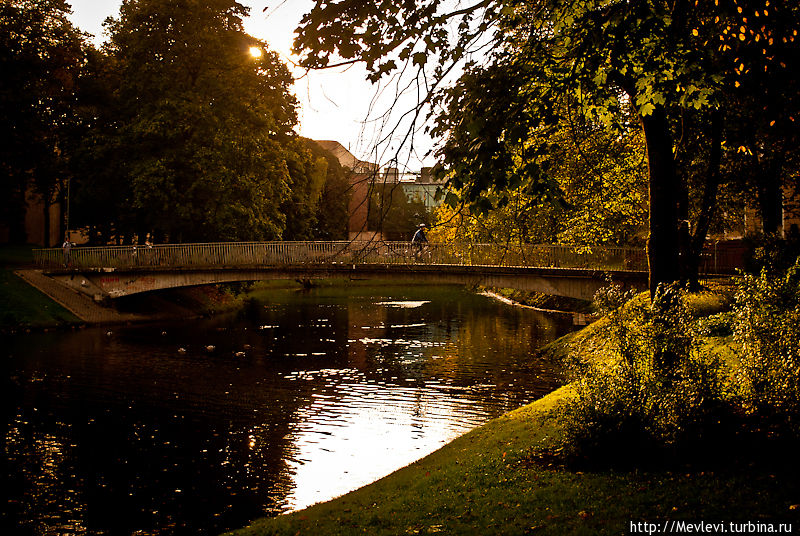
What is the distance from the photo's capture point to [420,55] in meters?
9.62

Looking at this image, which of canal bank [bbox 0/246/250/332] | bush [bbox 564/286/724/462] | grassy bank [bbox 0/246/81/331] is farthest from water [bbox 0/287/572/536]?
bush [bbox 564/286/724/462]

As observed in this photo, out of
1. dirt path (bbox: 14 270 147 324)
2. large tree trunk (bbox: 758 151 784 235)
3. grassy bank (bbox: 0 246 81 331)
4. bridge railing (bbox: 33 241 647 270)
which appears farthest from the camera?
dirt path (bbox: 14 270 147 324)

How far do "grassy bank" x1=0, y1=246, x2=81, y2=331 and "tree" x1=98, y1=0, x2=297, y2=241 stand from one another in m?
7.12

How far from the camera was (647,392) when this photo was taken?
388 inches

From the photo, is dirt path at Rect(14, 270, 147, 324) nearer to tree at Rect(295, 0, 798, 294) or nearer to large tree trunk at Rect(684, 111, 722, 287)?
large tree trunk at Rect(684, 111, 722, 287)

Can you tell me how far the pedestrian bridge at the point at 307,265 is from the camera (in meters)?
35.8

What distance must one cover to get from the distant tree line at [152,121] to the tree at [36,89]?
7cm

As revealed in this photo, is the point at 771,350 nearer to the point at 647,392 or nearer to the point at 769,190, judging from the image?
the point at 647,392

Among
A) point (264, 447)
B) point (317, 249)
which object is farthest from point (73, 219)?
point (264, 447)

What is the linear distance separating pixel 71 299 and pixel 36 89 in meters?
13.6

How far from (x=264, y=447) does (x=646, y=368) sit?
9.46 meters

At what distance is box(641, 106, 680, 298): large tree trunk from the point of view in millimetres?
15258

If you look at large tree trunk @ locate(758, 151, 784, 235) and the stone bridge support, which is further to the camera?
the stone bridge support

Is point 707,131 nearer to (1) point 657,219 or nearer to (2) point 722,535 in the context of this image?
(1) point 657,219
